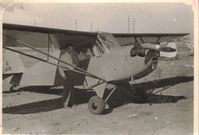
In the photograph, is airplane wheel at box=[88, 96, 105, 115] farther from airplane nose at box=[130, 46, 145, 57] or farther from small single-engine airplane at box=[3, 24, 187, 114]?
airplane nose at box=[130, 46, 145, 57]

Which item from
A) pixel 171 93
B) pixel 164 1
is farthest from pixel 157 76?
pixel 164 1

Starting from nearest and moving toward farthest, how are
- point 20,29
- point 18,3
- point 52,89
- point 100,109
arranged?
point 18,3, point 20,29, point 100,109, point 52,89

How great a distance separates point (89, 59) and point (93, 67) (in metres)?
0.24

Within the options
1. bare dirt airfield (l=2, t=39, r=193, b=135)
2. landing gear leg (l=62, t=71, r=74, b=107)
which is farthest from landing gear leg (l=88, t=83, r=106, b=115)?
landing gear leg (l=62, t=71, r=74, b=107)

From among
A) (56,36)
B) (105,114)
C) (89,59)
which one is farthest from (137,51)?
(56,36)

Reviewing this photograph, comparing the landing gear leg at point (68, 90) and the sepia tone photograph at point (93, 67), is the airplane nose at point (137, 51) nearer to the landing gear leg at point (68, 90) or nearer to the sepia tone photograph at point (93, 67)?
the sepia tone photograph at point (93, 67)

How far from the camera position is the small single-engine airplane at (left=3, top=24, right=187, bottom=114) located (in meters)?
6.77

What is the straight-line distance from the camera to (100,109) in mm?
7098

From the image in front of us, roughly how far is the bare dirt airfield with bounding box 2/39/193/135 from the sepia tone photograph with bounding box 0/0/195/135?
2 centimetres

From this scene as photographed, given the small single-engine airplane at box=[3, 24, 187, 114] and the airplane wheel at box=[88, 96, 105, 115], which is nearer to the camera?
the small single-engine airplane at box=[3, 24, 187, 114]

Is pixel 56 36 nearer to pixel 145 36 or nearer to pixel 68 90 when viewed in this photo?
pixel 68 90

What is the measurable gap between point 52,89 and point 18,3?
19.0 feet

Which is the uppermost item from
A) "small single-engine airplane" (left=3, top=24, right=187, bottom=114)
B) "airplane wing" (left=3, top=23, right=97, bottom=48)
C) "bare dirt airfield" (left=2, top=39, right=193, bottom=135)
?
"airplane wing" (left=3, top=23, right=97, bottom=48)

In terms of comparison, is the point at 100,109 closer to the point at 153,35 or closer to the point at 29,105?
the point at 29,105
